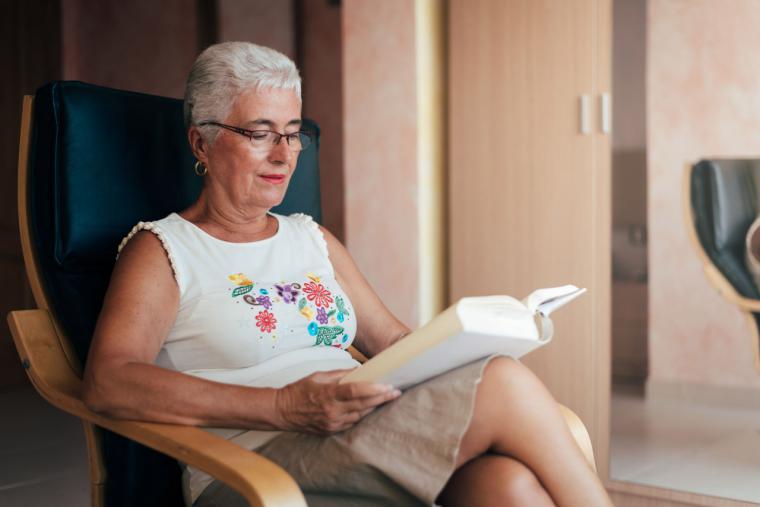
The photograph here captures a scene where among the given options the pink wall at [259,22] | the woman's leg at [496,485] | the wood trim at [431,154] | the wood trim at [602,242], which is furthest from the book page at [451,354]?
the pink wall at [259,22]

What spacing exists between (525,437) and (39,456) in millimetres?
2512

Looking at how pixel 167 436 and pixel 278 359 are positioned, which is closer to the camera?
pixel 167 436

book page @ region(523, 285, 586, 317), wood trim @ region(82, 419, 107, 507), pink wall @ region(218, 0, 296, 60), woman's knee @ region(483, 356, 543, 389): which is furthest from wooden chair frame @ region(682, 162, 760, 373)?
pink wall @ region(218, 0, 296, 60)

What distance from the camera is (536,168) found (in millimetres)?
2639

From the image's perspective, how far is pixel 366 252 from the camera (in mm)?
2920

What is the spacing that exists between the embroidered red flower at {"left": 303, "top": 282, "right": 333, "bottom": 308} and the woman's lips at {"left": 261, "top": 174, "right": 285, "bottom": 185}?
0.68ft

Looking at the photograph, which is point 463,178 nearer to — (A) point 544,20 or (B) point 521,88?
(B) point 521,88

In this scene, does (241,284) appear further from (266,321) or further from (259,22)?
(259,22)

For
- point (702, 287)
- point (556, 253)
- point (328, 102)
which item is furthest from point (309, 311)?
point (328, 102)

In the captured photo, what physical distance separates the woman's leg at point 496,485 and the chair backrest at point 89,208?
0.57 meters

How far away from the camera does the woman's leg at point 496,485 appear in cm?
124

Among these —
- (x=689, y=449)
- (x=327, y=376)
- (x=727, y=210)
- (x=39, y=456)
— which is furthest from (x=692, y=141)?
(x=39, y=456)

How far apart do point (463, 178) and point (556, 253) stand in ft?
1.33

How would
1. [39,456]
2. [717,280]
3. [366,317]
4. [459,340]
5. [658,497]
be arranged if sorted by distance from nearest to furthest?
[459,340] < [366,317] < [658,497] < [717,280] < [39,456]
